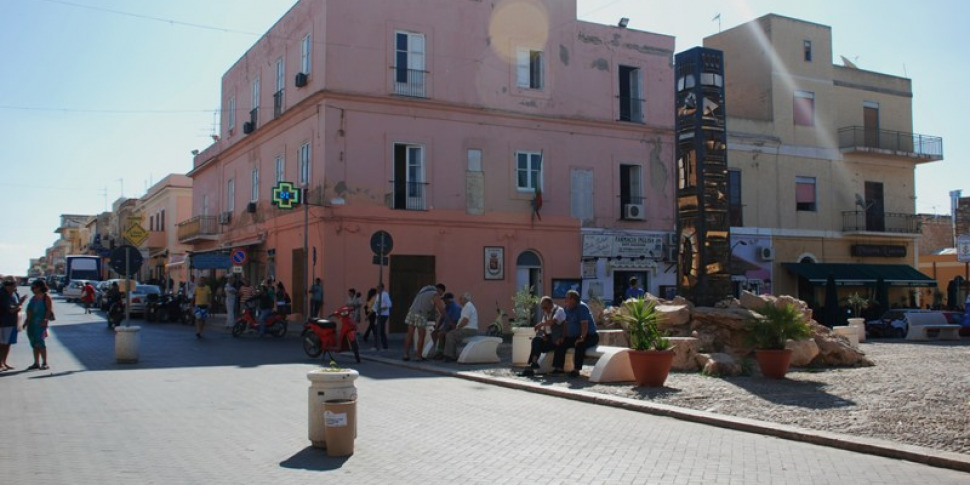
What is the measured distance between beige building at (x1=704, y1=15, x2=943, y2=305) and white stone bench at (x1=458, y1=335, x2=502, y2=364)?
62.0ft

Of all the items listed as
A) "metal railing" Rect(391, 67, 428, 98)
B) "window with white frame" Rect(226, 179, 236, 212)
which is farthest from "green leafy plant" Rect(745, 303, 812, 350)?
"window with white frame" Rect(226, 179, 236, 212)

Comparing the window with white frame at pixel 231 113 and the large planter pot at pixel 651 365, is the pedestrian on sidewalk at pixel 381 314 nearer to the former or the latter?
the large planter pot at pixel 651 365

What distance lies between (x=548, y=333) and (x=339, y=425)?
7.51 meters

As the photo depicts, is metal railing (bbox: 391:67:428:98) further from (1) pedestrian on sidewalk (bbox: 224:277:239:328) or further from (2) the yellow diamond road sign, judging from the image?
(2) the yellow diamond road sign

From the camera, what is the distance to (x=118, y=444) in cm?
824

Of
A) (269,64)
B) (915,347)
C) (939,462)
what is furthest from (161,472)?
(269,64)

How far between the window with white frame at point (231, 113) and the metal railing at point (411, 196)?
12768 mm

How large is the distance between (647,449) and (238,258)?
22.8 metres

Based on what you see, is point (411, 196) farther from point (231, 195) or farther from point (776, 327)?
point (776, 327)

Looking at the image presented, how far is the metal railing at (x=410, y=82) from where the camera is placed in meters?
27.4

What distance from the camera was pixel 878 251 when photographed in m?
37.4

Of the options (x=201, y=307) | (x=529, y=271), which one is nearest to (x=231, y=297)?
(x=201, y=307)

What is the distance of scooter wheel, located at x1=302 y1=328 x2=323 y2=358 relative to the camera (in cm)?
1769

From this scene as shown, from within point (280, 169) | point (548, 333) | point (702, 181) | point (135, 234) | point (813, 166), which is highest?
point (813, 166)
